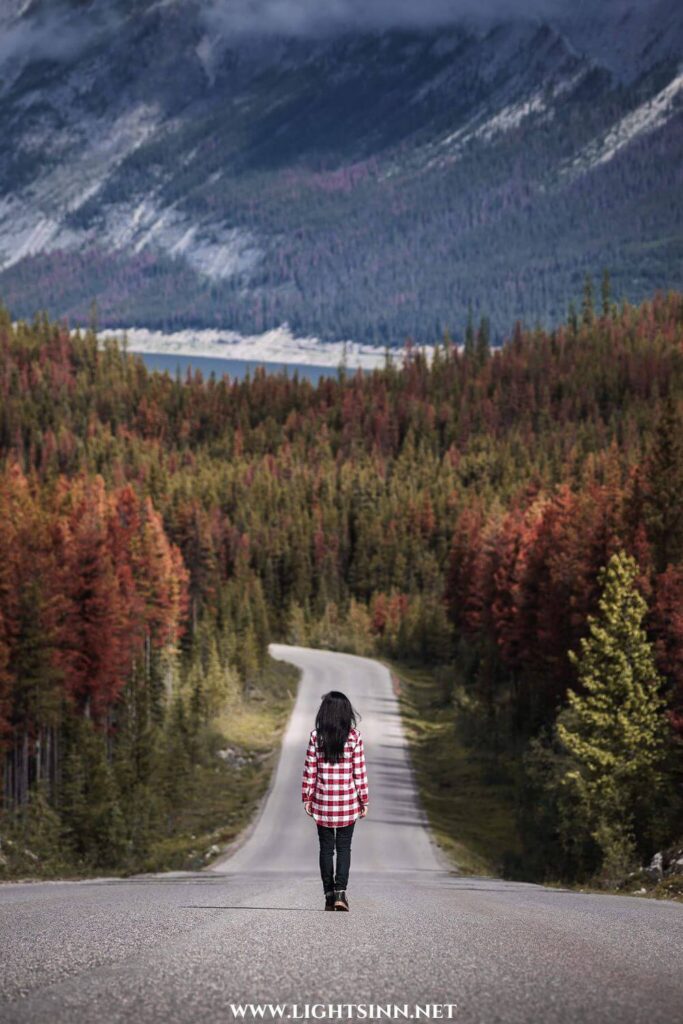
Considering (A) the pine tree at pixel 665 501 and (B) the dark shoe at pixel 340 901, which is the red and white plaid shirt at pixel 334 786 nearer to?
(B) the dark shoe at pixel 340 901

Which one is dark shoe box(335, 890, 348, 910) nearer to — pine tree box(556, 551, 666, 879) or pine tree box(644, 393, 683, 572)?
pine tree box(556, 551, 666, 879)

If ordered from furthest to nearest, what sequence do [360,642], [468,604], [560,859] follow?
[360,642], [468,604], [560,859]

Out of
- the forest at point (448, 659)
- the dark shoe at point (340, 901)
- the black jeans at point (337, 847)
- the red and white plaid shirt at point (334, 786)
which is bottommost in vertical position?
the forest at point (448, 659)

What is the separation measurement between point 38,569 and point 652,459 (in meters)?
28.0

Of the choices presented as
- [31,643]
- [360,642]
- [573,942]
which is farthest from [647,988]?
[360,642]

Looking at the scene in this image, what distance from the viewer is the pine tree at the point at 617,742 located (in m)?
34.8

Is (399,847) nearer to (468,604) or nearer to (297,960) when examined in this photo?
(297,960)

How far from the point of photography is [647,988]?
9.23 meters

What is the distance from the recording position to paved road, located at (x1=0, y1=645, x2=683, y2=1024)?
8500 millimetres

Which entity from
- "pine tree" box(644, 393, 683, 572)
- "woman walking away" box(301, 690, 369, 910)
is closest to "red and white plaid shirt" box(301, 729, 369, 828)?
"woman walking away" box(301, 690, 369, 910)

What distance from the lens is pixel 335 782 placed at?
13922 millimetres

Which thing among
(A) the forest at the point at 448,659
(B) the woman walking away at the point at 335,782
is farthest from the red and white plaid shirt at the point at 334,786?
(A) the forest at the point at 448,659

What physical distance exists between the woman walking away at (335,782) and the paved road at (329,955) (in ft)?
2.75

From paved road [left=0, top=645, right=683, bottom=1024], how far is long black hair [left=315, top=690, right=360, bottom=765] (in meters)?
1.73
